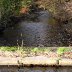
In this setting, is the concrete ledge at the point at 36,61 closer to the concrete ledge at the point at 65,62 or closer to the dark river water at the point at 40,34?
the concrete ledge at the point at 65,62

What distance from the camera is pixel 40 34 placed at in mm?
28453

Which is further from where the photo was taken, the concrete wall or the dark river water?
the dark river water

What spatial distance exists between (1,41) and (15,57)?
9725 millimetres

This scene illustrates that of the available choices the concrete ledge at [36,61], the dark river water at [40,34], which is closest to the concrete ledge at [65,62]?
the concrete ledge at [36,61]

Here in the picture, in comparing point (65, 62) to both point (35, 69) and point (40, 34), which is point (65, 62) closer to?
point (35, 69)

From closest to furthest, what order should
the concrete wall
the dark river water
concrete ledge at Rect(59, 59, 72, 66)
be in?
the concrete wall
concrete ledge at Rect(59, 59, 72, 66)
the dark river water

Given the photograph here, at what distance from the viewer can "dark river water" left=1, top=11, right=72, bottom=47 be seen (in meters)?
24.5

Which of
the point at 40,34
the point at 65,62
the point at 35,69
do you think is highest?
the point at 65,62

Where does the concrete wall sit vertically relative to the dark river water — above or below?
above

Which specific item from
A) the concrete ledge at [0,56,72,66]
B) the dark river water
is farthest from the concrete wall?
the dark river water

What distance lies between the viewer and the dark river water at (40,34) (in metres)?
24.5

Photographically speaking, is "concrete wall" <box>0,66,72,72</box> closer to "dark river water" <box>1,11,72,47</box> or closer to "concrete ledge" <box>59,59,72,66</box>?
"concrete ledge" <box>59,59,72,66</box>

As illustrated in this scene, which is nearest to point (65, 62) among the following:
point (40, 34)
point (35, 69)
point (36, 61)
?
point (36, 61)

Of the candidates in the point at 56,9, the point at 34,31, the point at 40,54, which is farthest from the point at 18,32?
the point at 40,54
